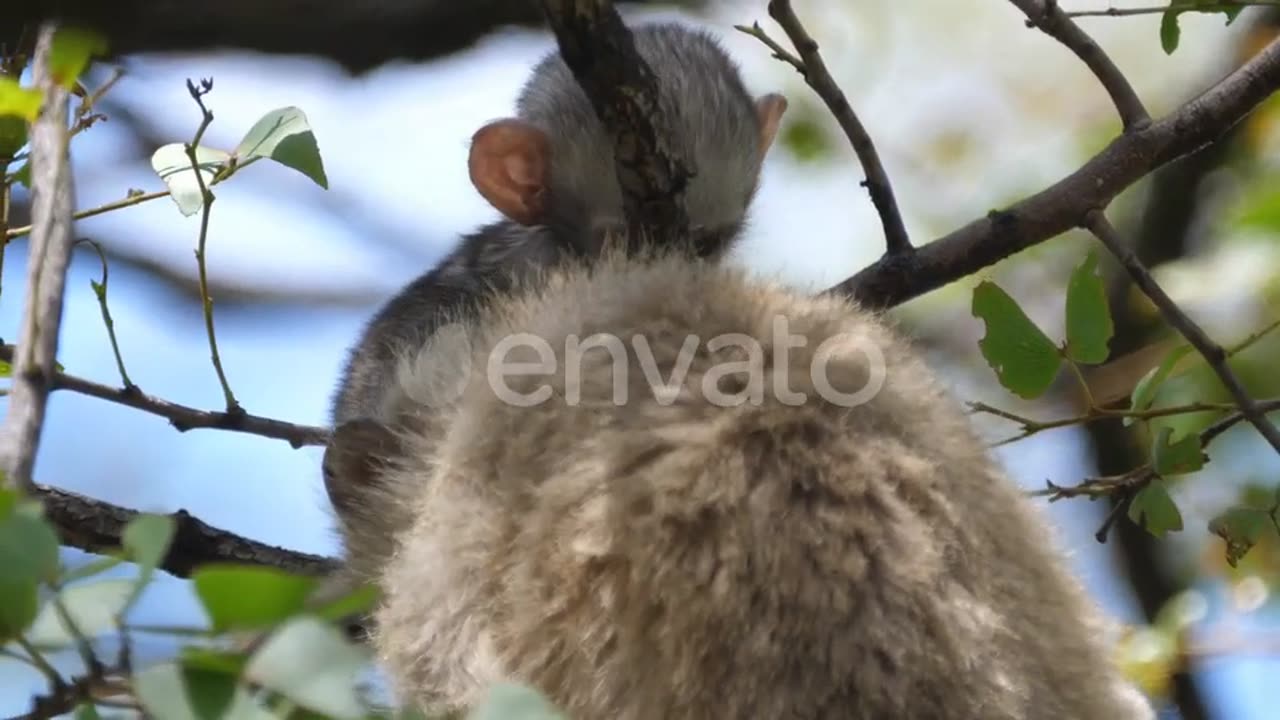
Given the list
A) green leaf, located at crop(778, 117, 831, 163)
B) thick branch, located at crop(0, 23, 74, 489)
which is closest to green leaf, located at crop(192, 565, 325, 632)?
thick branch, located at crop(0, 23, 74, 489)

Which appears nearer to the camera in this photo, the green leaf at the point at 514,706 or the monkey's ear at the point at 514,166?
the green leaf at the point at 514,706

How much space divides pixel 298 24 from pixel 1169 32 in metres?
0.83

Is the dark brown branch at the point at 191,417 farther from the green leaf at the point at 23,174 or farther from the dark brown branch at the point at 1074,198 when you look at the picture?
the dark brown branch at the point at 1074,198

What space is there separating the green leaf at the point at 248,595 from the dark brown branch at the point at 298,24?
47cm

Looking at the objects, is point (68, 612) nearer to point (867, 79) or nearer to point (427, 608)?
point (427, 608)

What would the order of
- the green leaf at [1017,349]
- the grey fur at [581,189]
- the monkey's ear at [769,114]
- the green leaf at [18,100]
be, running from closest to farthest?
1. the green leaf at [18,100]
2. the green leaf at [1017,349]
3. the grey fur at [581,189]
4. the monkey's ear at [769,114]

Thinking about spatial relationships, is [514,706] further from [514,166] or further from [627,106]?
[514,166]

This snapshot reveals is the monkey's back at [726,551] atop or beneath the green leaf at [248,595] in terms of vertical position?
atop

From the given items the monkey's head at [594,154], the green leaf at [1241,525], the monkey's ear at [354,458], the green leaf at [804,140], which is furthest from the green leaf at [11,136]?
the green leaf at [804,140]

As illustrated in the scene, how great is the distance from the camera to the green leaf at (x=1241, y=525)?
4.26 ft

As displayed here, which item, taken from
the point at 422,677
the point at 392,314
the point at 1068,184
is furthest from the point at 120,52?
the point at 1068,184

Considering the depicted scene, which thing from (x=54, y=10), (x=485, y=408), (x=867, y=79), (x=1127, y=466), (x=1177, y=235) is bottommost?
(x=485, y=408)

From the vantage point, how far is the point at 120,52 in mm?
1053

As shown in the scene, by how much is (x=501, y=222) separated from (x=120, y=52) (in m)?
0.79
